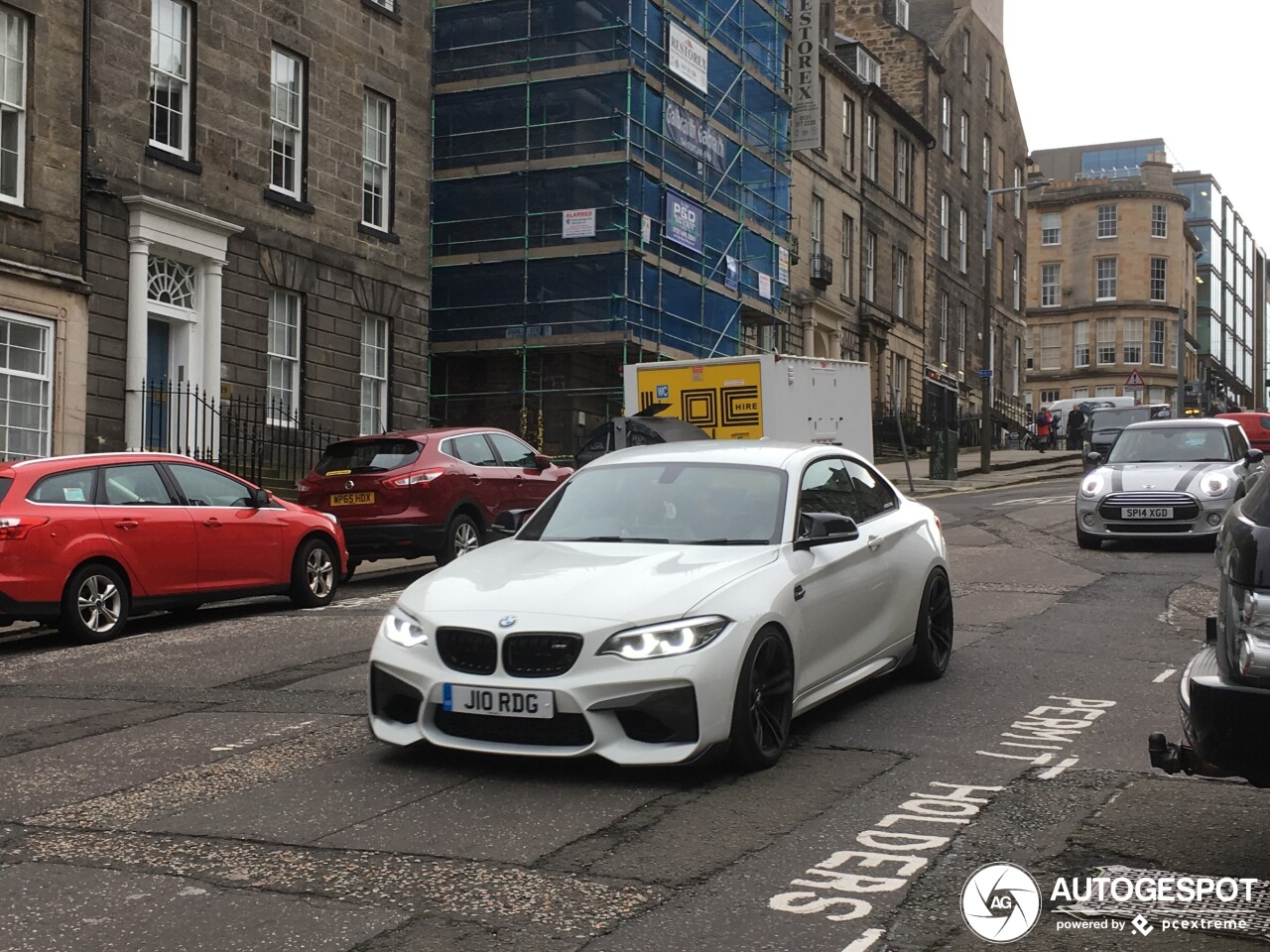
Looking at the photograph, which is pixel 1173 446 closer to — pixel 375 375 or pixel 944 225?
pixel 375 375

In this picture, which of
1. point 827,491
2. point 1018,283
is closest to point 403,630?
point 827,491

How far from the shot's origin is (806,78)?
141ft

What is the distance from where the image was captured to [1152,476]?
1733cm

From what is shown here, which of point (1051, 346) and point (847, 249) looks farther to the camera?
point (1051, 346)

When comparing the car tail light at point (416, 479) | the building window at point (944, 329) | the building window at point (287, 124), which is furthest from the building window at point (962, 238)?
the car tail light at point (416, 479)

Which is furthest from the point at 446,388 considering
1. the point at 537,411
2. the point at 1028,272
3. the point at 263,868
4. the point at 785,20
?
the point at 1028,272

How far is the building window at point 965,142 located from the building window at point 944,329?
5912 mm

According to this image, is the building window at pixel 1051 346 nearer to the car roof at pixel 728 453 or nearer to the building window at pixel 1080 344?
the building window at pixel 1080 344

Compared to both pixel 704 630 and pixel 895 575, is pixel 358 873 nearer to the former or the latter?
pixel 704 630

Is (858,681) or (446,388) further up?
(446,388)

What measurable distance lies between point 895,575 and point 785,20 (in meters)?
37.1

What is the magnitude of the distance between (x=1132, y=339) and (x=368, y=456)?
84.1 metres

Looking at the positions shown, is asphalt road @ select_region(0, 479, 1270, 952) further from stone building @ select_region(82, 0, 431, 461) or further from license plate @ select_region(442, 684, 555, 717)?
stone building @ select_region(82, 0, 431, 461)

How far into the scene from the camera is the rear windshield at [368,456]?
53.3ft
